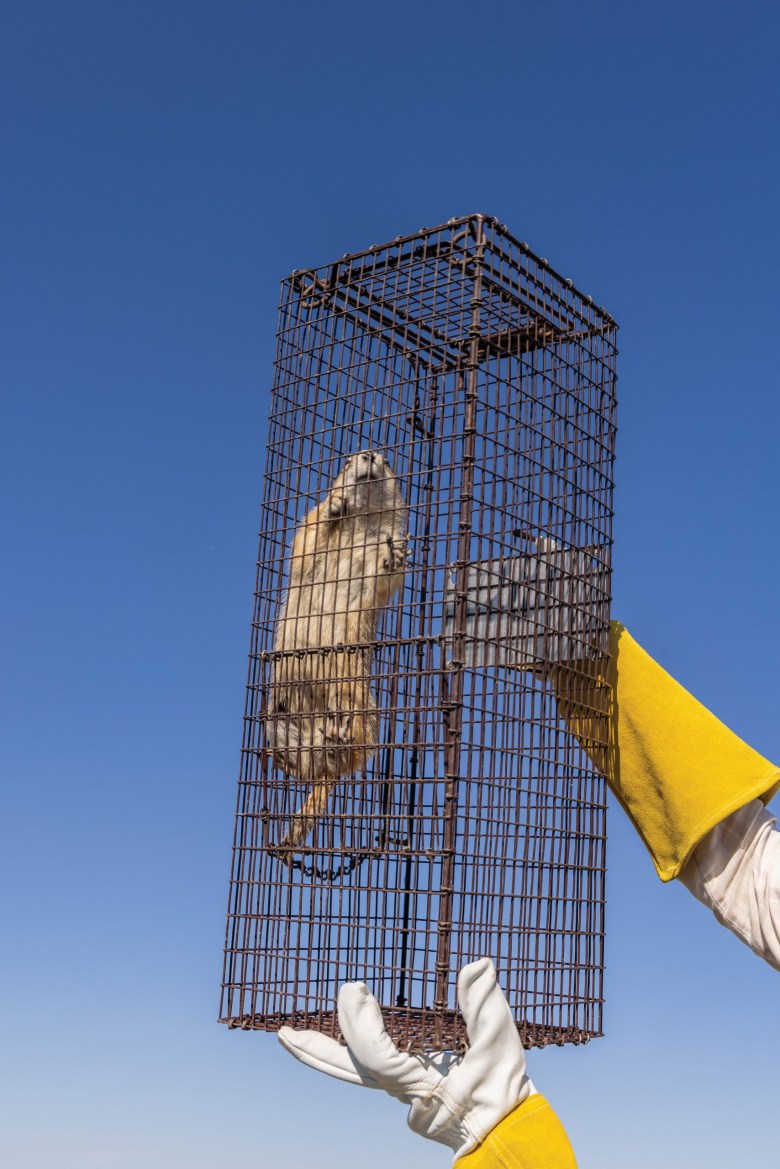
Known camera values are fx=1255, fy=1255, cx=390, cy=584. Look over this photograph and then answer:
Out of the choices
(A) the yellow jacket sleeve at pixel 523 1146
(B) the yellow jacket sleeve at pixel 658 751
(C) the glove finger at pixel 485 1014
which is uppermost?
(B) the yellow jacket sleeve at pixel 658 751

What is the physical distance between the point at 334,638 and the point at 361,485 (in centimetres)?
52

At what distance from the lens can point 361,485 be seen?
4.00 metres

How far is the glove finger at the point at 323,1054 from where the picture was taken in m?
3.24

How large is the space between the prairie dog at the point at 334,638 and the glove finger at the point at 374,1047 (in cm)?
57

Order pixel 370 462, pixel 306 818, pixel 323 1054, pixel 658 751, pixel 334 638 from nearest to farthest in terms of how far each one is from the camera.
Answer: pixel 323 1054 < pixel 658 751 < pixel 306 818 < pixel 334 638 < pixel 370 462

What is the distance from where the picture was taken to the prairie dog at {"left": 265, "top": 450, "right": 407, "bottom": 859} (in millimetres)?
3688

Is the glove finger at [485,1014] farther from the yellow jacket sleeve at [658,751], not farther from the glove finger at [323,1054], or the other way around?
the yellow jacket sleeve at [658,751]

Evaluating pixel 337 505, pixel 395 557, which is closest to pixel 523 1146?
pixel 395 557

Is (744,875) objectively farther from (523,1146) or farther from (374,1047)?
(374,1047)

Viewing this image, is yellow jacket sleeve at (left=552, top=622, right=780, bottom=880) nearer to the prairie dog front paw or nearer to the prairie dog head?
the prairie dog front paw

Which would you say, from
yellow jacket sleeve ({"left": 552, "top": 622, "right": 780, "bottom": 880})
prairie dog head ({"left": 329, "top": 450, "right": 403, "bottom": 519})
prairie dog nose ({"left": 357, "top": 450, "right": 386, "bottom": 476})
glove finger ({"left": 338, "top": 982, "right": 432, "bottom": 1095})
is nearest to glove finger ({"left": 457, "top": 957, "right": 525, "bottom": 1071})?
glove finger ({"left": 338, "top": 982, "right": 432, "bottom": 1095})

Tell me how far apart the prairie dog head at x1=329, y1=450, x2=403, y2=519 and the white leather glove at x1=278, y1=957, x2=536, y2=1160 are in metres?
1.48

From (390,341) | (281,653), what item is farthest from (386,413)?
(281,653)

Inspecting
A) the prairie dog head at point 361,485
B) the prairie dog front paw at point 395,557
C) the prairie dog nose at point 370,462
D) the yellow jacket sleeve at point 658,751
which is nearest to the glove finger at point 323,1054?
the yellow jacket sleeve at point 658,751
